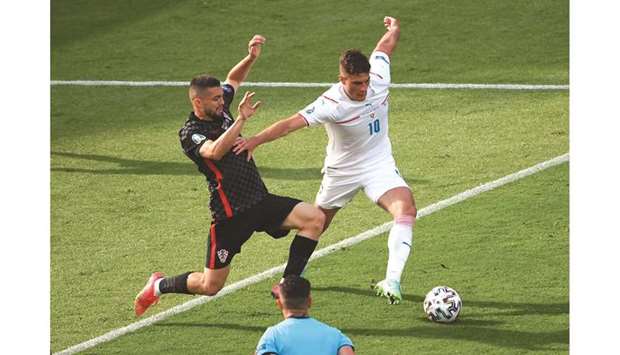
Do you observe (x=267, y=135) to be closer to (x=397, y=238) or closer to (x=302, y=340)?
(x=397, y=238)

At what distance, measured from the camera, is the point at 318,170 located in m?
14.9

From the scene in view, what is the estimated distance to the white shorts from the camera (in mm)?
11250

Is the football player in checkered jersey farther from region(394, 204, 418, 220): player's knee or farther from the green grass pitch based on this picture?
region(394, 204, 418, 220): player's knee

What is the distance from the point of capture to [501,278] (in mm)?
11625

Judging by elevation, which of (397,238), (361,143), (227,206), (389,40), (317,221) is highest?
(389,40)

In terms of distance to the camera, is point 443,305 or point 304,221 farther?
point 304,221

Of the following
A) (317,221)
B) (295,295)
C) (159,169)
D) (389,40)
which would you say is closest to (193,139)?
(317,221)

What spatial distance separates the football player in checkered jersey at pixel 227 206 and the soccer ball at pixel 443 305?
3.26 feet

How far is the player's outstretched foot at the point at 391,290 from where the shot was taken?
33.9 ft

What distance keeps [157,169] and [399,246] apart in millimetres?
5129

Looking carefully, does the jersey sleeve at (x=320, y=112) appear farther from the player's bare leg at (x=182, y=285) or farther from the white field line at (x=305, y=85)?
the white field line at (x=305, y=85)

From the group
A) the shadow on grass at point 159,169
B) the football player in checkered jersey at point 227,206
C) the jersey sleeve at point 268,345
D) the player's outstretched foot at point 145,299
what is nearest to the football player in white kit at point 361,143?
the football player in checkered jersey at point 227,206
